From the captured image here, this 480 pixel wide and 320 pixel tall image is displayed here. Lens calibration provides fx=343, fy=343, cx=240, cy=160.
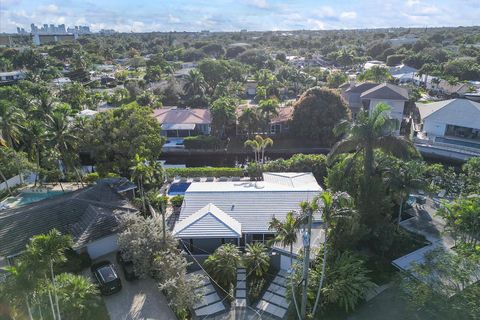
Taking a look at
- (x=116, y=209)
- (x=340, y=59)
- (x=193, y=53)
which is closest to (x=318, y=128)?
(x=116, y=209)

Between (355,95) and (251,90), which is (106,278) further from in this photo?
(251,90)

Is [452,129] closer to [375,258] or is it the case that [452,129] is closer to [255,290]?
[375,258]

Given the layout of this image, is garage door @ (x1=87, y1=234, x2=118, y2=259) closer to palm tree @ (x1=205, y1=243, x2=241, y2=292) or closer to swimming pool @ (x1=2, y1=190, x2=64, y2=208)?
palm tree @ (x1=205, y1=243, x2=241, y2=292)

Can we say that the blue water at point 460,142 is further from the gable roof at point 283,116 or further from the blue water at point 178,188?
the blue water at point 178,188

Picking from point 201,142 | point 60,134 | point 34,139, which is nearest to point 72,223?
point 60,134

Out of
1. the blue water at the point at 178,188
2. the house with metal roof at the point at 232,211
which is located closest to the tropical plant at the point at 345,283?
the house with metal roof at the point at 232,211

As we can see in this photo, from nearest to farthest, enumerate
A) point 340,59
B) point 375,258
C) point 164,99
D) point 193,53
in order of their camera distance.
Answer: point 375,258 → point 164,99 → point 340,59 → point 193,53
